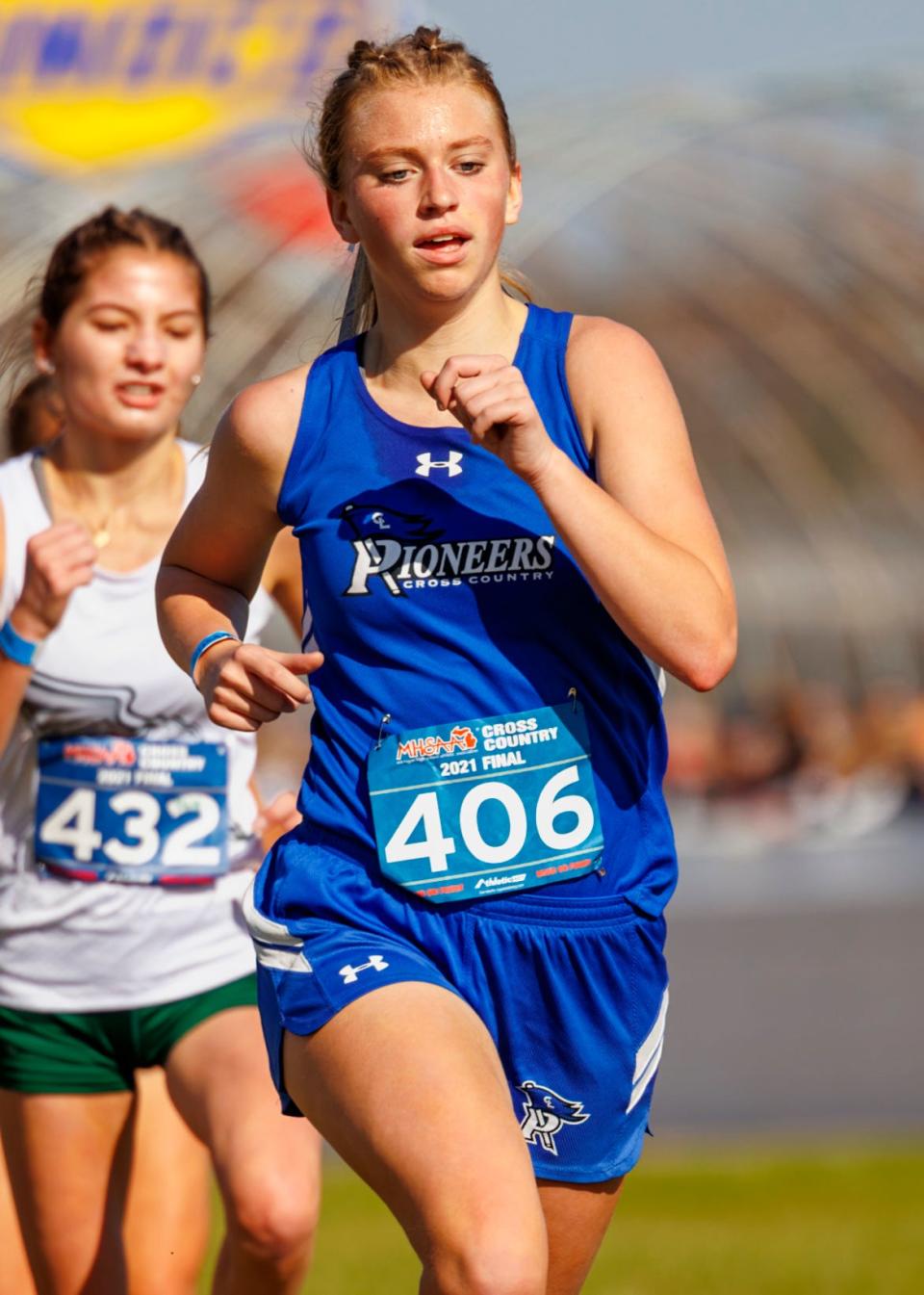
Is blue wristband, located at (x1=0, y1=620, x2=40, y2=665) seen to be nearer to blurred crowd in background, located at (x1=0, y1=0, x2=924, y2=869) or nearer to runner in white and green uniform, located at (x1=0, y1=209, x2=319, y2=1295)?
runner in white and green uniform, located at (x1=0, y1=209, x2=319, y2=1295)

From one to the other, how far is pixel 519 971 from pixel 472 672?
0.44 meters

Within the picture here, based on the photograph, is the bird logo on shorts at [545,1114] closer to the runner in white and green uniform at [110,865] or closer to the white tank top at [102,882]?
the runner in white and green uniform at [110,865]

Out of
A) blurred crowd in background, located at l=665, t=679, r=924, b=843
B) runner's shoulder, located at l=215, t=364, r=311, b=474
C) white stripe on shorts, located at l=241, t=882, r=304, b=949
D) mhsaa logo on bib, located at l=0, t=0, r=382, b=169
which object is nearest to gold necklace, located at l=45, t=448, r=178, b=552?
runner's shoulder, located at l=215, t=364, r=311, b=474

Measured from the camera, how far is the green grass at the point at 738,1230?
6793 mm

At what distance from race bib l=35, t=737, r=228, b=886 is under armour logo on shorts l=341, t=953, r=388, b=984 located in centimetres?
124

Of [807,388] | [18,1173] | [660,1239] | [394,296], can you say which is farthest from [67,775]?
[807,388]

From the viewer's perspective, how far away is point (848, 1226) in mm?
8023

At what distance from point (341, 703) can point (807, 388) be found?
19.0 meters

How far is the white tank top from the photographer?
4.02 meters

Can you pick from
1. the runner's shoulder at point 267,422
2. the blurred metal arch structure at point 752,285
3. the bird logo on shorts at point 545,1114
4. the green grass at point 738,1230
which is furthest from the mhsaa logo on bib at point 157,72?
the bird logo on shorts at point 545,1114

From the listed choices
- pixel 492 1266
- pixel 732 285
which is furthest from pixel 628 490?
pixel 732 285

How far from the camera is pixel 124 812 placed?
4047 mm

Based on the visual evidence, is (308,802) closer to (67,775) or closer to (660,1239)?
(67,775)

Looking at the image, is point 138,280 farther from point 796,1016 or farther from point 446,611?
point 796,1016
